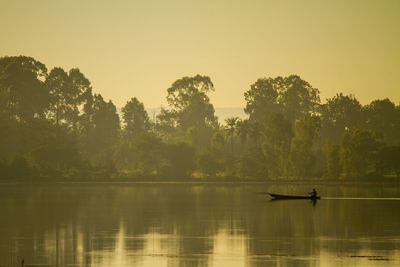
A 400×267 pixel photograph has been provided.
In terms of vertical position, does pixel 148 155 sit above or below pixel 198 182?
above

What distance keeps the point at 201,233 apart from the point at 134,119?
121 meters

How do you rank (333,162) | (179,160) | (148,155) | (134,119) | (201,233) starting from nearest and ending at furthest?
1. (201,233)
2. (333,162)
3. (179,160)
4. (148,155)
5. (134,119)

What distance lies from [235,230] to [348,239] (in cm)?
804

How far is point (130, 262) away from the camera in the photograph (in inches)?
1528

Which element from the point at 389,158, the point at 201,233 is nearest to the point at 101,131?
the point at 389,158

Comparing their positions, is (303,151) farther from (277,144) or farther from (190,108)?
(190,108)

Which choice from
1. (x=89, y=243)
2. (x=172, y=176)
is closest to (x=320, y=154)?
(x=172, y=176)

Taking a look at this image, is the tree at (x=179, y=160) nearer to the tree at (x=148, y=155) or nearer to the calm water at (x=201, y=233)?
the tree at (x=148, y=155)

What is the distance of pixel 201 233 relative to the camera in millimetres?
51500

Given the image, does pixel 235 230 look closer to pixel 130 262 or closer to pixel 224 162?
pixel 130 262

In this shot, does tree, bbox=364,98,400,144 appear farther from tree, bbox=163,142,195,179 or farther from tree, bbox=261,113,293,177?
tree, bbox=163,142,195,179

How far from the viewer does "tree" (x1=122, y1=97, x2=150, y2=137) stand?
170m

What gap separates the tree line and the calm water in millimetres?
48090

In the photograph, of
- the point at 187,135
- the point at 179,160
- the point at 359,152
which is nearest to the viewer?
the point at 359,152
